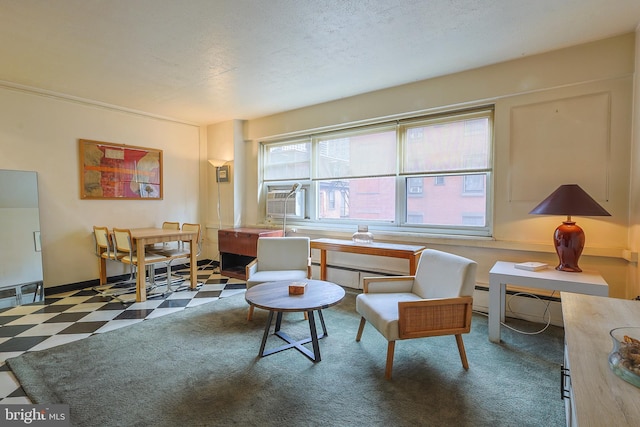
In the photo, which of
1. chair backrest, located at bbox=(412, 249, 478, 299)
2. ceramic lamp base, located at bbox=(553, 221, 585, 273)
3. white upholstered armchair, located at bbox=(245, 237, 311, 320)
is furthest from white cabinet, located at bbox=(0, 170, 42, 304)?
ceramic lamp base, located at bbox=(553, 221, 585, 273)

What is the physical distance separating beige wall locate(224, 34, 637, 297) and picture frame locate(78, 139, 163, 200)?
12.2 feet

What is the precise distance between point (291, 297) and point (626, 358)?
190cm

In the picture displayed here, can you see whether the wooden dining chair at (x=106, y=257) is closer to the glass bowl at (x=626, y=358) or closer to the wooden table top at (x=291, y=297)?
the wooden table top at (x=291, y=297)

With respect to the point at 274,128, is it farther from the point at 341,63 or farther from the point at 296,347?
the point at 296,347

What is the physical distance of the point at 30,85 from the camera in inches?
147

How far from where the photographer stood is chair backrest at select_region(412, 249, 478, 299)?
2244 mm

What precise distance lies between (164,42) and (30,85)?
2337mm

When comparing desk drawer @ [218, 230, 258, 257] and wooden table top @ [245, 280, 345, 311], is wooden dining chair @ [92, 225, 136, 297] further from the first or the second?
wooden table top @ [245, 280, 345, 311]

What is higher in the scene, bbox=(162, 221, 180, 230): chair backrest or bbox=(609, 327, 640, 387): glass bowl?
bbox=(162, 221, 180, 230): chair backrest

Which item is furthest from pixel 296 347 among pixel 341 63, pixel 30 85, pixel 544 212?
pixel 30 85

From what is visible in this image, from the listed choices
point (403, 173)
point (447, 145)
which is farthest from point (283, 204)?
point (447, 145)

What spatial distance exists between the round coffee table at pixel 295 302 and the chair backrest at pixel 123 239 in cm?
203

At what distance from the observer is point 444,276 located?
8.02 feet
